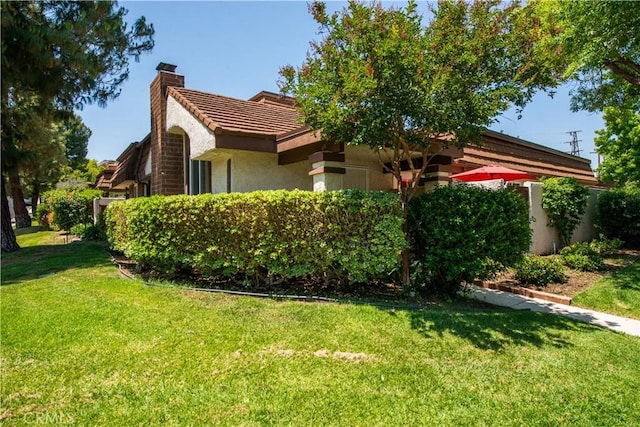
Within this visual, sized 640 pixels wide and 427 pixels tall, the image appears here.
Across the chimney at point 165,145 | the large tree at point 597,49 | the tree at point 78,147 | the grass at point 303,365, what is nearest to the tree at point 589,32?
the large tree at point 597,49

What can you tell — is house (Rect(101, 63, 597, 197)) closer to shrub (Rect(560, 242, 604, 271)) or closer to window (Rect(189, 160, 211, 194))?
window (Rect(189, 160, 211, 194))

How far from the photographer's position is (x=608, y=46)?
9.05m

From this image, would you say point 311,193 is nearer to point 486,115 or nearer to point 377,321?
point 377,321

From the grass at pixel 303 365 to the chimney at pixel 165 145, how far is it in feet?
21.8

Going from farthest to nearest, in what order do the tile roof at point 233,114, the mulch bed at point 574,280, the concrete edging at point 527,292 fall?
the tile roof at point 233,114 < the mulch bed at point 574,280 < the concrete edging at point 527,292

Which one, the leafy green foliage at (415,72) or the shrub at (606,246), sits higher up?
the leafy green foliage at (415,72)

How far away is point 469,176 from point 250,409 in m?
9.57

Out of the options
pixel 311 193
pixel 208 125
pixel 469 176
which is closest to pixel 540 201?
pixel 469 176

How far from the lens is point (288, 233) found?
7125 millimetres

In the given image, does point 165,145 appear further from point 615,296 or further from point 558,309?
point 615,296

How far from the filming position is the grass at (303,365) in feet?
11.6

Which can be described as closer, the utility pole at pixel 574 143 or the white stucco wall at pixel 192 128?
the white stucco wall at pixel 192 128

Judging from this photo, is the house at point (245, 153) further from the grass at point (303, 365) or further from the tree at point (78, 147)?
the tree at point (78, 147)

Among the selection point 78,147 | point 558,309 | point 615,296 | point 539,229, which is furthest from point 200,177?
point 78,147
